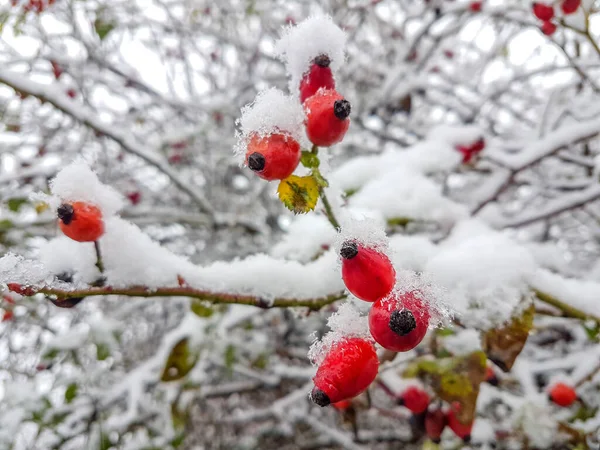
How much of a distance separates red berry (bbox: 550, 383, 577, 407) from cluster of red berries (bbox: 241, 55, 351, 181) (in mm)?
1546

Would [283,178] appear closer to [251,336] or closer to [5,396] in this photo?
[5,396]

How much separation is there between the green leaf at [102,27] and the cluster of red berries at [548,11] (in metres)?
2.18

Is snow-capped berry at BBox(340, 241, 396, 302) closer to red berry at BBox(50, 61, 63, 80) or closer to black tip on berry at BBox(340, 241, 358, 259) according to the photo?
black tip on berry at BBox(340, 241, 358, 259)

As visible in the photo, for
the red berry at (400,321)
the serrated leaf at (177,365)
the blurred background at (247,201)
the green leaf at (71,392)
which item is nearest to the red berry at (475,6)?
the blurred background at (247,201)

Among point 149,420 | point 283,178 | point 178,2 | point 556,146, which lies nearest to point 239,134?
point 283,178

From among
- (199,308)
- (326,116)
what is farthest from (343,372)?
(199,308)

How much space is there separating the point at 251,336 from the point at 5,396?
1714 millimetres

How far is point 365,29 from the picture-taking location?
477 centimetres

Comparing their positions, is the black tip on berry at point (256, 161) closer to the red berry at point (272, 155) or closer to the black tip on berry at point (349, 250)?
the red berry at point (272, 155)

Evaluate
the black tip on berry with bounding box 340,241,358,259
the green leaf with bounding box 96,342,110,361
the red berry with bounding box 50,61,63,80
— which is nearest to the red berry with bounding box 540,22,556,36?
the black tip on berry with bounding box 340,241,358,259

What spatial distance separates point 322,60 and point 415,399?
1.22 metres

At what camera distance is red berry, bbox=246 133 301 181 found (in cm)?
79

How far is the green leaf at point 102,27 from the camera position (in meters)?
2.56

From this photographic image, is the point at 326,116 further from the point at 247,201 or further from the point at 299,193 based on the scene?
the point at 247,201
